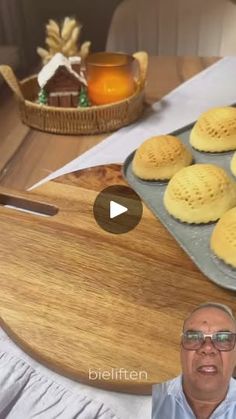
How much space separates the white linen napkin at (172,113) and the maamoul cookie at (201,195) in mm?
224

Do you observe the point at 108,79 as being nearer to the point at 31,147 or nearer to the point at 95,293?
the point at 31,147

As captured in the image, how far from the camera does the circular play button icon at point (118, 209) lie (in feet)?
1.91

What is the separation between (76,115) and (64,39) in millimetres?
159

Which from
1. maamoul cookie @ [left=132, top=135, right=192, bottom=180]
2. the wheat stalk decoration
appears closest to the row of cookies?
maamoul cookie @ [left=132, top=135, right=192, bottom=180]

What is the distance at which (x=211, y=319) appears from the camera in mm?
271

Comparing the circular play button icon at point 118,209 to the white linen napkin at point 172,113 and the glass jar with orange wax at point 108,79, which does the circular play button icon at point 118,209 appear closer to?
the white linen napkin at point 172,113

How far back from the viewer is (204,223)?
549 millimetres

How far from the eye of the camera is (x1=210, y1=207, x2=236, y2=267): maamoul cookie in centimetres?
48

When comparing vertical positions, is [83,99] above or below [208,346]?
below

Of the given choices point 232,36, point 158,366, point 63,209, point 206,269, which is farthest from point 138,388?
point 232,36

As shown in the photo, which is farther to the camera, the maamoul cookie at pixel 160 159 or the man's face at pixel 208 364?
the maamoul cookie at pixel 160 159

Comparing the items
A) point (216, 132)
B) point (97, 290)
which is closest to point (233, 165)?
point (216, 132)

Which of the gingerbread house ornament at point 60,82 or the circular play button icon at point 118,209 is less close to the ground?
the gingerbread house ornament at point 60,82

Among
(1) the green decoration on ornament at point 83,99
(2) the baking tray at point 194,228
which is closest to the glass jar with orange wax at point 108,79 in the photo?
(1) the green decoration on ornament at point 83,99
